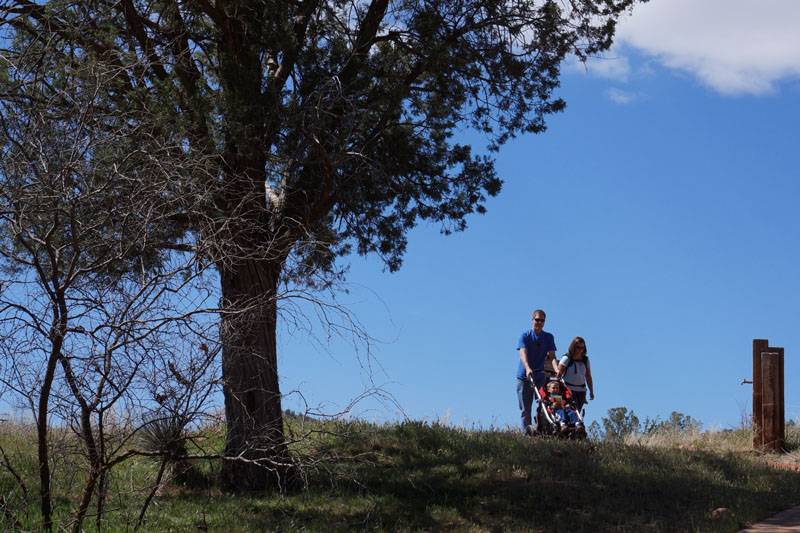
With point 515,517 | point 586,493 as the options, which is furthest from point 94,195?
point 586,493

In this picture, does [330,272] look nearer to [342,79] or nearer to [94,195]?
[342,79]

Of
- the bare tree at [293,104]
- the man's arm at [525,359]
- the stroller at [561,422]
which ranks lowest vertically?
the stroller at [561,422]

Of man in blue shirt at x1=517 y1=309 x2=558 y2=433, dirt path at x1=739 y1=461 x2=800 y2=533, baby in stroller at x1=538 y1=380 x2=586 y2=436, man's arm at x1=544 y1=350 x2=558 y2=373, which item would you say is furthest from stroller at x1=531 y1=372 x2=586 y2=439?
dirt path at x1=739 y1=461 x2=800 y2=533

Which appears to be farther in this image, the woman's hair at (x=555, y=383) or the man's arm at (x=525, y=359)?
the man's arm at (x=525, y=359)

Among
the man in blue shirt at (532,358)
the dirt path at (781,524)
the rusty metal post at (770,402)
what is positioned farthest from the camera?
the rusty metal post at (770,402)

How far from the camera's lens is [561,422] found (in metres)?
13.4

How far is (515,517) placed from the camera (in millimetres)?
9492

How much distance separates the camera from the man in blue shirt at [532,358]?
554 inches

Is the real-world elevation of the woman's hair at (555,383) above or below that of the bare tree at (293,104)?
below

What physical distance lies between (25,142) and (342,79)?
15.5 ft

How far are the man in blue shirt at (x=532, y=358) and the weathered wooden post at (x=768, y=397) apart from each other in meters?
4.33

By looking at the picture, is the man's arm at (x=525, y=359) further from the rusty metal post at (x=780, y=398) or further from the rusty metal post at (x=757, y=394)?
the rusty metal post at (x=780, y=398)

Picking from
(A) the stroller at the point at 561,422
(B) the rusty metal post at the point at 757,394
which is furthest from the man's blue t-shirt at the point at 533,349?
(B) the rusty metal post at the point at 757,394

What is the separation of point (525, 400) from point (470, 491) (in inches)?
158
